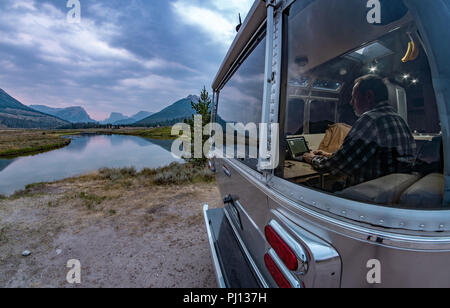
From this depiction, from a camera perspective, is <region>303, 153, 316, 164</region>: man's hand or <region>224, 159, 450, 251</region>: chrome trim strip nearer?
<region>224, 159, 450, 251</region>: chrome trim strip

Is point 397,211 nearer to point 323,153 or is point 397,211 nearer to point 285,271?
point 323,153

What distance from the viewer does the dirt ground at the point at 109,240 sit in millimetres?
2637

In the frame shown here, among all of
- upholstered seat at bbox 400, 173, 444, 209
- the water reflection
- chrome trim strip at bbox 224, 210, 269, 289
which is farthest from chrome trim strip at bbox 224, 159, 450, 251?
the water reflection

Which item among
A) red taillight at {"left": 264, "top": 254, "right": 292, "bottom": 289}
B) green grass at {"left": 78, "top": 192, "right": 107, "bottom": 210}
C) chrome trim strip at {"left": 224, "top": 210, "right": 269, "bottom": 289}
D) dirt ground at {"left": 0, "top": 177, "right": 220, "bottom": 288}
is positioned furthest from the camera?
green grass at {"left": 78, "top": 192, "right": 107, "bottom": 210}

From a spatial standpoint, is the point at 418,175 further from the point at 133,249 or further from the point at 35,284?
the point at 35,284

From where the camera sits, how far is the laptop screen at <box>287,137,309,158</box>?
1170 millimetres

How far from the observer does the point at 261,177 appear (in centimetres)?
132

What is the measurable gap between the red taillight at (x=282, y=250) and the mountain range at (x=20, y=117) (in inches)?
5222

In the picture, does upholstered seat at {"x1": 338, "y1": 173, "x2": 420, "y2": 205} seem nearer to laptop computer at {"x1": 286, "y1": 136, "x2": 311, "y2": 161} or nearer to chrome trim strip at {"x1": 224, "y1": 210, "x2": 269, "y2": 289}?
laptop computer at {"x1": 286, "y1": 136, "x2": 311, "y2": 161}

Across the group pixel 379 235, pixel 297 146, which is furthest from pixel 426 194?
pixel 297 146

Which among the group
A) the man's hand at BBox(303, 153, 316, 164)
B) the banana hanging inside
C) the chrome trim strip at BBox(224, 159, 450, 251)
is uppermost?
the banana hanging inside

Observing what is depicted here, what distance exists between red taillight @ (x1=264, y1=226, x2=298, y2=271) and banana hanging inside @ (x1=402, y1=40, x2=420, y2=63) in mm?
Result: 934
